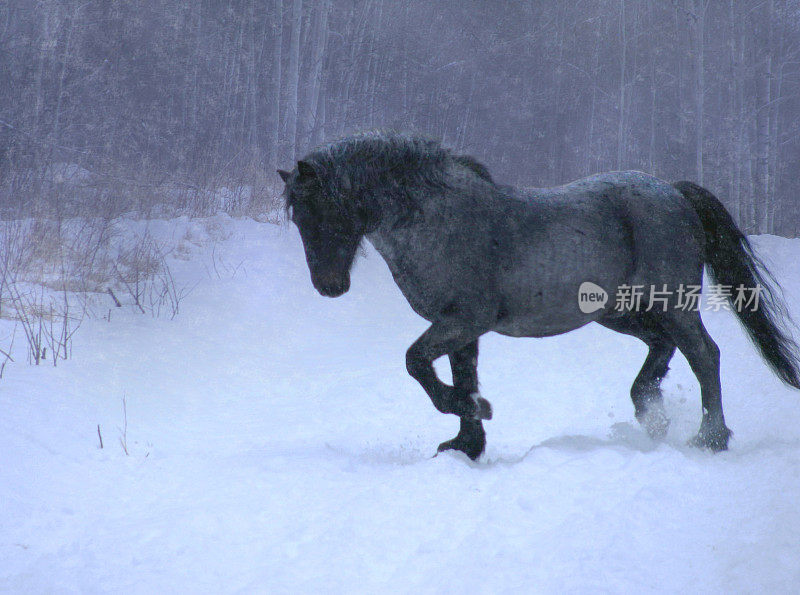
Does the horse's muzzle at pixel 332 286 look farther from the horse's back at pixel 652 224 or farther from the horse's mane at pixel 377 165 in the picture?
the horse's back at pixel 652 224

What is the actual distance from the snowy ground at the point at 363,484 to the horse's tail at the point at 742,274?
1.37ft

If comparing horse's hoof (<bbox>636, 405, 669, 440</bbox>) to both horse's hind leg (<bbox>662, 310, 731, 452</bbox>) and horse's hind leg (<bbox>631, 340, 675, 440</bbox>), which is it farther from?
horse's hind leg (<bbox>662, 310, 731, 452</bbox>)

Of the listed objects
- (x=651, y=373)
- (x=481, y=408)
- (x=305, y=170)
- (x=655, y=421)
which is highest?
(x=305, y=170)

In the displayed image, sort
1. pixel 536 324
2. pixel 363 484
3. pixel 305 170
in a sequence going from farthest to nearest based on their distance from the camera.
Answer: pixel 536 324 < pixel 305 170 < pixel 363 484

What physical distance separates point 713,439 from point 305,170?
2558mm

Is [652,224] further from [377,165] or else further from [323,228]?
[323,228]

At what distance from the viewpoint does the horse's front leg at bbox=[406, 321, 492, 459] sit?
283cm

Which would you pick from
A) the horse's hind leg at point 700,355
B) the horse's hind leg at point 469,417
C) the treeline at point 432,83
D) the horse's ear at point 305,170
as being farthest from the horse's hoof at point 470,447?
the treeline at point 432,83

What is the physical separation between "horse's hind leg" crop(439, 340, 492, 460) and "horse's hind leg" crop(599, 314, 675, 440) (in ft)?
3.10

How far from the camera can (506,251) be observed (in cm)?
299

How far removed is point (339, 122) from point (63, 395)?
12.8 meters

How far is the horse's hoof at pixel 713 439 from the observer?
320cm

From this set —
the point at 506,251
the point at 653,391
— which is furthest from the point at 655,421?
the point at 506,251

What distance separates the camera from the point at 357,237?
2885mm
